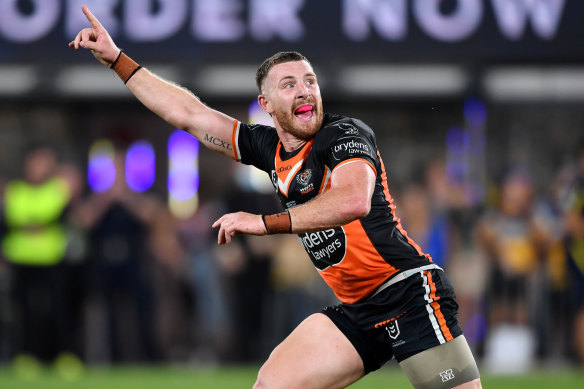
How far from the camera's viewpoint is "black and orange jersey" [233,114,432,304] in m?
4.71

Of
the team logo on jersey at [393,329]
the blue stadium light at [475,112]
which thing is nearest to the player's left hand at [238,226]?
the team logo on jersey at [393,329]

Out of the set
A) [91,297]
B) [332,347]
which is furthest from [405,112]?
[332,347]

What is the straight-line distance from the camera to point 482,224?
36.6ft

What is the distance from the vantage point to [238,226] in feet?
13.5

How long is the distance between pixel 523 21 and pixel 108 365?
21.0ft

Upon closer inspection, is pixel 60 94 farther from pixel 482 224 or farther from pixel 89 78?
pixel 482 224

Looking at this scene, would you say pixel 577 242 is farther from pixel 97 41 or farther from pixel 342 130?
pixel 97 41

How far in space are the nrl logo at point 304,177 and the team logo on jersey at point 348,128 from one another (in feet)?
0.99

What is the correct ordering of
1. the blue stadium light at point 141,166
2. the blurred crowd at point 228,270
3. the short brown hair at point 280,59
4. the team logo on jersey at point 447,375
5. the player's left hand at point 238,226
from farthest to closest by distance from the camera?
the blue stadium light at point 141,166, the blurred crowd at point 228,270, the short brown hair at point 280,59, the team logo on jersey at point 447,375, the player's left hand at point 238,226

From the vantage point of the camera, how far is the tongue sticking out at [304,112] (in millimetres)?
4832

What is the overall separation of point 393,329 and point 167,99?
75.9 inches

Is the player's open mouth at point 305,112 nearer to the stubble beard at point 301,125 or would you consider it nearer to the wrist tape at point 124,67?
the stubble beard at point 301,125

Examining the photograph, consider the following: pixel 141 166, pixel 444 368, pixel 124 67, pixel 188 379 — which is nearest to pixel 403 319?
pixel 444 368

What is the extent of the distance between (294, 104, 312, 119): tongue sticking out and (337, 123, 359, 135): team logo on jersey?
24 centimetres
